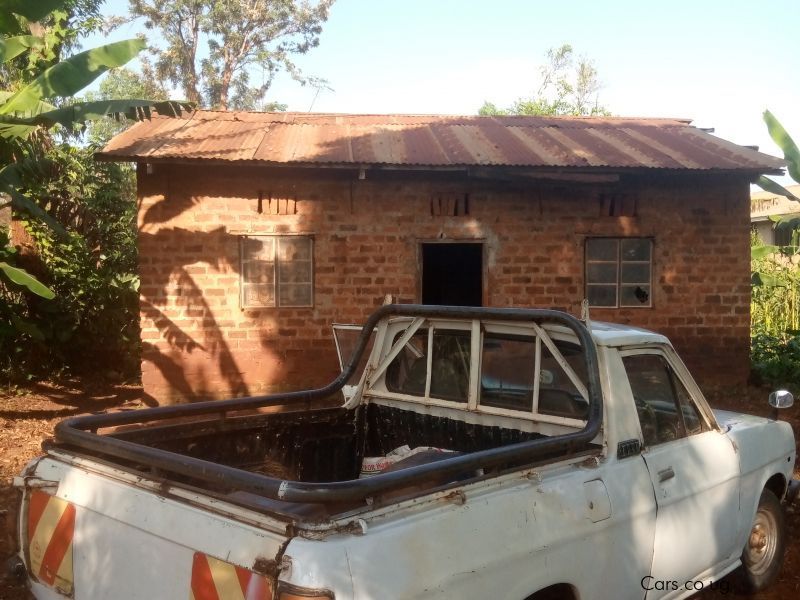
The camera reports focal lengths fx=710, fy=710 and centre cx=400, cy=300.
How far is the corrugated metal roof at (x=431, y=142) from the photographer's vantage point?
8.09m

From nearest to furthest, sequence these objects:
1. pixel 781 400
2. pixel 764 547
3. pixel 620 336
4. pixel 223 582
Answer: pixel 223 582 → pixel 620 336 → pixel 781 400 → pixel 764 547

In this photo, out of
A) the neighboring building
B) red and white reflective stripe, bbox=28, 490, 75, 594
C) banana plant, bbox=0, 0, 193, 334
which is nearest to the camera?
red and white reflective stripe, bbox=28, 490, 75, 594

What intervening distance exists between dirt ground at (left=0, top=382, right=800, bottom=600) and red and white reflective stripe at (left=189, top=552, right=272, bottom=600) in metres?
2.90

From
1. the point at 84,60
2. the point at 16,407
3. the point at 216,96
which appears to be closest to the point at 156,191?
the point at 84,60

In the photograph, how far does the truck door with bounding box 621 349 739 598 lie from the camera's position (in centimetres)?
288

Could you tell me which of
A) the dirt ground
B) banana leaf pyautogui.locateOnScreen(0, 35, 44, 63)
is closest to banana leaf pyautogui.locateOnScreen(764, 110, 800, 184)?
the dirt ground

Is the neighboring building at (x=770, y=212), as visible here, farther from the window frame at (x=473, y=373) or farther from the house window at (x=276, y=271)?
the window frame at (x=473, y=373)

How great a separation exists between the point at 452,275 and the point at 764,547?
8.50 meters

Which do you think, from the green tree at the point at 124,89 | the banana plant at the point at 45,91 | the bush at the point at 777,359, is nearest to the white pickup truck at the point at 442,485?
the banana plant at the point at 45,91

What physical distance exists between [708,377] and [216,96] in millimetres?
23601

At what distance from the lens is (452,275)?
12.1 meters

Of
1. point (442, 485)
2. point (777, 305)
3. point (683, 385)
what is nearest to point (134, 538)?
point (442, 485)

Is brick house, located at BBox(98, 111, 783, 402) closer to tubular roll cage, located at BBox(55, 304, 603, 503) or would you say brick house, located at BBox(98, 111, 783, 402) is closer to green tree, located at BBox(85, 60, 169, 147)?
tubular roll cage, located at BBox(55, 304, 603, 503)

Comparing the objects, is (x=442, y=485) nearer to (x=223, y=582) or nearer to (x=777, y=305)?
(x=223, y=582)
